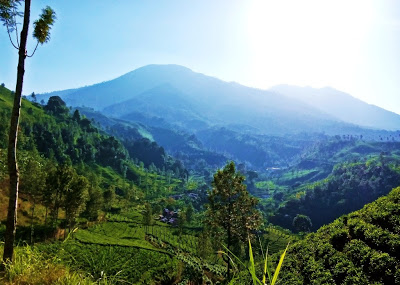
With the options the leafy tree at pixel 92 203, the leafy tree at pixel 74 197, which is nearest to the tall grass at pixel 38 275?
the leafy tree at pixel 74 197

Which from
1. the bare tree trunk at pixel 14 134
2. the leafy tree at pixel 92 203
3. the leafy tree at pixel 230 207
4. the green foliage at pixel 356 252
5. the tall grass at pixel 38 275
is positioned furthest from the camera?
the leafy tree at pixel 92 203

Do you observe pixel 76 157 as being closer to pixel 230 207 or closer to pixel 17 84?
pixel 230 207

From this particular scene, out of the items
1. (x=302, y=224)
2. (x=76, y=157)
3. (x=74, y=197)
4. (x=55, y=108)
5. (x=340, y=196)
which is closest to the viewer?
(x=74, y=197)

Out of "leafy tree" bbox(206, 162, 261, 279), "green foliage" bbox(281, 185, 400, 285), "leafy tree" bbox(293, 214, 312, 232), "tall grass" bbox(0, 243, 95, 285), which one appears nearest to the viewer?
"tall grass" bbox(0, 243, 95, 285)

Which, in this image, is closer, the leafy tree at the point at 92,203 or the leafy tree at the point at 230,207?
the leafy tree at the point at 230,207

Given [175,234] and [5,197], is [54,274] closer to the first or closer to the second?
[5,197]

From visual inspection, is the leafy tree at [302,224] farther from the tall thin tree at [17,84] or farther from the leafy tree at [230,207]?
the tall thin tree at [17,84]

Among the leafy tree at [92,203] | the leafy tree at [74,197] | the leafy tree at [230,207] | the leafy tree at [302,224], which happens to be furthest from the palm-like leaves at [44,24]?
the leafy tree at [302,224]

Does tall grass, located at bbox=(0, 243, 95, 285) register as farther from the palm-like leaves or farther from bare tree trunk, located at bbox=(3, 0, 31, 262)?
the palm-like leaves

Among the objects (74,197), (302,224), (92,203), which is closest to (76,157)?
(92,203)

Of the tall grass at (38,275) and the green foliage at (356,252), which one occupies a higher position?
the tall grass at (38,275)

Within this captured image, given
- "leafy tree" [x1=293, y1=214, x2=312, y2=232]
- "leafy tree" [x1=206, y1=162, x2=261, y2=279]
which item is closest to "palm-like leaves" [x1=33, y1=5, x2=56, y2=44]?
"leafy tree" [x1=206, y1=162, x2=261, y2=279]

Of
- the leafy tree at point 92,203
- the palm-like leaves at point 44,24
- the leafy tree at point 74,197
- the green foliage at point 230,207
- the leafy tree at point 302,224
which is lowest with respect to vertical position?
the leafy tree at point 302,224

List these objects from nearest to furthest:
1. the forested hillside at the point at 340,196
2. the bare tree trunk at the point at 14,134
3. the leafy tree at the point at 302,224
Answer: the bare tree trunk at the point at 14,134 → the leafy tree at the point at 302,224 → the forested hillside at the point at 340,196
